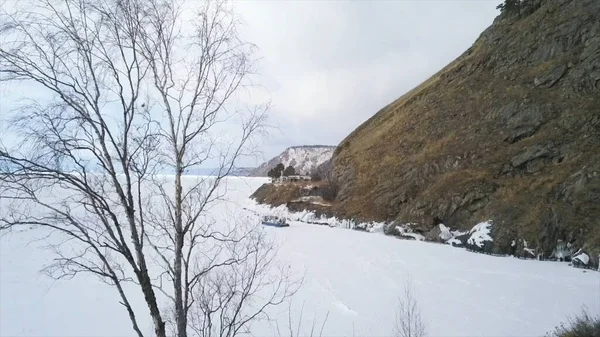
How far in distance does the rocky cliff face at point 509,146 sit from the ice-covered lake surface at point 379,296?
3.92 meters

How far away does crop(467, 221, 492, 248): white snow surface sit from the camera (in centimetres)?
2085

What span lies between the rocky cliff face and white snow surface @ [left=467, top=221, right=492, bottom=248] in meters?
0.47

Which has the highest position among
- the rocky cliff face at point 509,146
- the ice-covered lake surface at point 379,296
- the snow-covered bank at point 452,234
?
the rocky cliff face at point 509,146

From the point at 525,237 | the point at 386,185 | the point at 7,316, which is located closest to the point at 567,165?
the point at 525,237

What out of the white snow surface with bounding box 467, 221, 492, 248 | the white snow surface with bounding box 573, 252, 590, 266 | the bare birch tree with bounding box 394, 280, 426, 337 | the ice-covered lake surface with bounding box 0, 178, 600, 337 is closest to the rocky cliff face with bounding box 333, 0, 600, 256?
the white snow surface with bounding box 573, 252, 590, 266

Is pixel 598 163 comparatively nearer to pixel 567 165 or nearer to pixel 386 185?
pixel 567 165

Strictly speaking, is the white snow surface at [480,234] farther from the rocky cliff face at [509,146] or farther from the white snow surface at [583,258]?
the white snow surface at [583,258]

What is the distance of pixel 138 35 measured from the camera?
3.66 metres

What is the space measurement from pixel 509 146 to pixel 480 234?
30.8 feet

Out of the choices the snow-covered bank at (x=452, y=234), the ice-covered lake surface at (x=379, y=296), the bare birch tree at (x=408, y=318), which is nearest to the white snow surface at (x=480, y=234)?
the snow-covered bank at (x=452, y=234)

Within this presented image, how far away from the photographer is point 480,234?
2125cm

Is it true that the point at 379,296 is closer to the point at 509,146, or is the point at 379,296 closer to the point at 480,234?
the point at 480,234

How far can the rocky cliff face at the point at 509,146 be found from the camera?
64.2 feet

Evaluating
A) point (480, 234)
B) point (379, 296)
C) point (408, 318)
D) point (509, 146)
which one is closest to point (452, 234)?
point (480, 234)
